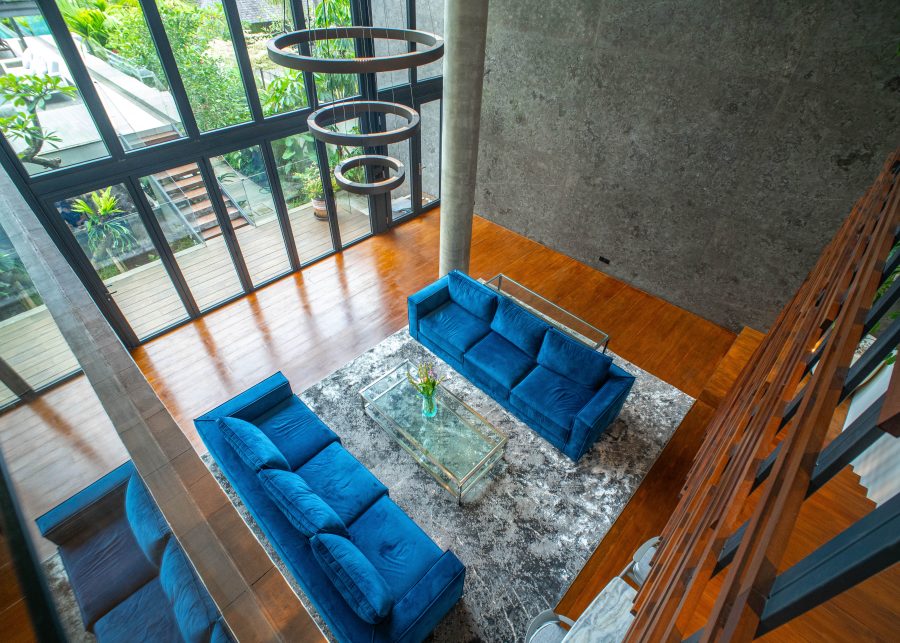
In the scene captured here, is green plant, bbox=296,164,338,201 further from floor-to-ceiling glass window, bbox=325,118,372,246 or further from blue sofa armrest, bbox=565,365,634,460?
blue sofa armrest, bbox=565,365,634,460

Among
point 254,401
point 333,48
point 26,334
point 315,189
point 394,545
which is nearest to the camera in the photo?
point 26,334

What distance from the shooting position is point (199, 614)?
120cm

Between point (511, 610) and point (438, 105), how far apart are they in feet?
21.3

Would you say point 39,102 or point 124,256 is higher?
point 39,102

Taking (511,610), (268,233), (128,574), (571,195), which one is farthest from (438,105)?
(128,574)

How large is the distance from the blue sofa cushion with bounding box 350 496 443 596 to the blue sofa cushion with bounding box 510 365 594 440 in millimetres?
1558

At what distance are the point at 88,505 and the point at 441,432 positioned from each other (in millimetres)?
3132

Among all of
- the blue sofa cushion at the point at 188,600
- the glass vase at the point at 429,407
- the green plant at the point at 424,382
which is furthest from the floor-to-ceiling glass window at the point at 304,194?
→ the blue sofa cushion at the point at 188,600

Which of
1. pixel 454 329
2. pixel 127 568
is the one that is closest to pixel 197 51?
pixel 454 329

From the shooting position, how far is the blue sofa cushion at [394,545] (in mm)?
3182

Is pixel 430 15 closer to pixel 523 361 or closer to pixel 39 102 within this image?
pixel 39 102

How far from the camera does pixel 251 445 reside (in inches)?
138

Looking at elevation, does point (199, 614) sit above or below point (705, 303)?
above

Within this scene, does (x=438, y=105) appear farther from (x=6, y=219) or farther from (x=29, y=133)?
(x=6, y=219)
